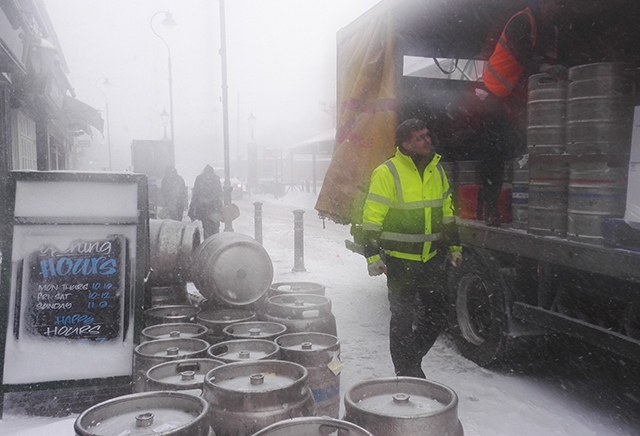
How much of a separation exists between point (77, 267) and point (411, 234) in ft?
8.24

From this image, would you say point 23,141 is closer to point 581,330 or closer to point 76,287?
point 76,287

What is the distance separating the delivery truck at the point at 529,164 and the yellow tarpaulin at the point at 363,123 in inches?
0.5

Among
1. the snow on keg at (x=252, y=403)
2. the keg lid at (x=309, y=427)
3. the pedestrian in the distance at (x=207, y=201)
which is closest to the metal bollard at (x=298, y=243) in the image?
the pedestrian in the distance at (x=207, y=201)

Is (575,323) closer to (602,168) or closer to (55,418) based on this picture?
(602,168)

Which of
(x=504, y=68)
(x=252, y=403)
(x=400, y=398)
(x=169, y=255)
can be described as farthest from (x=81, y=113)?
(x=400, y=398)

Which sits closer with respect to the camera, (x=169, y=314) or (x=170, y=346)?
(x=170, y=346)

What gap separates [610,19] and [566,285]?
2969 mm

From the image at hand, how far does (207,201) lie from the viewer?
12711 millimetres

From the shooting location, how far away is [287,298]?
4.95 metres

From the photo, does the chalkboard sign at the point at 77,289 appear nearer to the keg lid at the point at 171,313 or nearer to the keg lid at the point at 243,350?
the keg lid at the point at 171,313

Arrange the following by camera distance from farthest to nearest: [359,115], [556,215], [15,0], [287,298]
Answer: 1. [15,0]
2. [359,115]
3. [287,298]
4. [556,215]

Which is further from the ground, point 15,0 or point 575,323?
point 15,0

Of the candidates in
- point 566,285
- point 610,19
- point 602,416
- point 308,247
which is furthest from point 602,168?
point 308,247

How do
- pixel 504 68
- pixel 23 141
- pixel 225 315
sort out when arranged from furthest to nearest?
pixel 23 141
pixel 225 315
pixel 504 68
